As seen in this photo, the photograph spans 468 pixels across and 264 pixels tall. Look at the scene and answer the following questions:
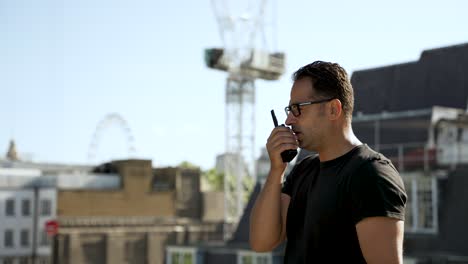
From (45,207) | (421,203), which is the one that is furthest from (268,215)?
(45,207)

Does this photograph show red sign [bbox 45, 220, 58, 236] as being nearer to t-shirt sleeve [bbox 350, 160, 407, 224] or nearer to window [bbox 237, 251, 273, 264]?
window [bbox 237, 251, 273, 264]

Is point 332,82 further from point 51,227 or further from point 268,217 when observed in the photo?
point 51,227

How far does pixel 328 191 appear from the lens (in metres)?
3.56

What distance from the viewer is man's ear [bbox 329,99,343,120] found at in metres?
3.69

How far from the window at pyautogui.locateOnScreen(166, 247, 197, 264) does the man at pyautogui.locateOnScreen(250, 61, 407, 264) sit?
43.8 meters

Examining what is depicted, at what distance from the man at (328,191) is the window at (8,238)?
231 ft

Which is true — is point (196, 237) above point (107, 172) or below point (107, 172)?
below

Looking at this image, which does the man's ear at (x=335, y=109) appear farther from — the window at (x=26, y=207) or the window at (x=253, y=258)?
the window at (x=26, y=207)

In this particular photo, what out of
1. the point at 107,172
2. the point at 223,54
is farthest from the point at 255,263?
the point at 223,54

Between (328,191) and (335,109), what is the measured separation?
0.39m

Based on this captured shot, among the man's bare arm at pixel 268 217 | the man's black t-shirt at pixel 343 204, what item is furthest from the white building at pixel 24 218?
the man's black t-shirt at pixel 343 204

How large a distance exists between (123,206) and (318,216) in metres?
73.5

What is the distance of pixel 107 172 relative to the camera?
80.1 m

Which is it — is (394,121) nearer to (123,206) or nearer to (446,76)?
(446,76)
